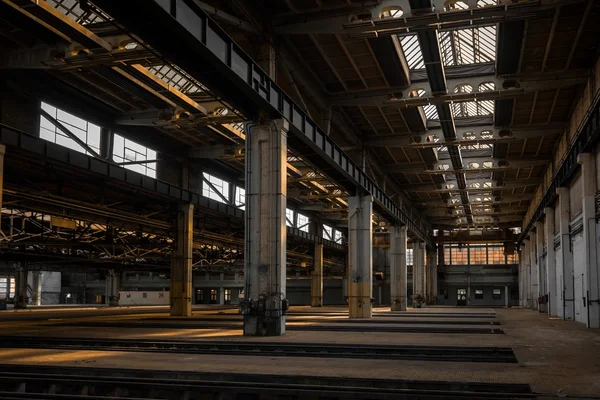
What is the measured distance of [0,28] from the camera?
68.3ft

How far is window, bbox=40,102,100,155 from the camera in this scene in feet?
87.7

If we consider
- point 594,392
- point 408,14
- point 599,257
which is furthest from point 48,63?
point 599,257

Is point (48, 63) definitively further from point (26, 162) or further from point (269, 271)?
point (269, 271)

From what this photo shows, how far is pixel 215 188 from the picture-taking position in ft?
136

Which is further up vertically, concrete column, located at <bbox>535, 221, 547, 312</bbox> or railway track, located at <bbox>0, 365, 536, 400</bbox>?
concrete column, located at <bbox>535, 221, 547, 312</bbox>

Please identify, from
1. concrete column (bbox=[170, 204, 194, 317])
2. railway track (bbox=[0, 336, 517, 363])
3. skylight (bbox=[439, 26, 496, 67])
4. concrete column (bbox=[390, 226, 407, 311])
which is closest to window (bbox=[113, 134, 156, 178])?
concrete column (bbox=[170, 204, 194, 317])

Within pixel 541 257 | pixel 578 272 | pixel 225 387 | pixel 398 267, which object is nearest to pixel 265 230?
pixel 225 387

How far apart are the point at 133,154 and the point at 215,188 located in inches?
358

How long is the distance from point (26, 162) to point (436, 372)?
63.9 feet

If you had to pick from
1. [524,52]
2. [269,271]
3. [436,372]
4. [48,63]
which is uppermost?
[524,52]

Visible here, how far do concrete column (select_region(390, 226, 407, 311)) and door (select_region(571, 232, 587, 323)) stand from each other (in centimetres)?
1625

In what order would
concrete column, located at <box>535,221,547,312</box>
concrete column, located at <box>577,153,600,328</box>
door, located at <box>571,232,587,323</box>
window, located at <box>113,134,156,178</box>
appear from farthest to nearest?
concrete column, located at <box>535,221,547,312</box> → window, located at <box>113,134,156,178</box> → door, located at <box>571,232,587,323</box> → concrete column, located at <box>577,153,600,328</box>

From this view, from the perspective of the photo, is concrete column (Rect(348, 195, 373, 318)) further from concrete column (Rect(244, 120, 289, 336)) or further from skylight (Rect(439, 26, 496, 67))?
concrete column (Rect(244, 120, 289, 336))

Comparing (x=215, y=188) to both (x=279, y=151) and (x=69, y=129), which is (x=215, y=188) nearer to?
(x=69, y=129)
